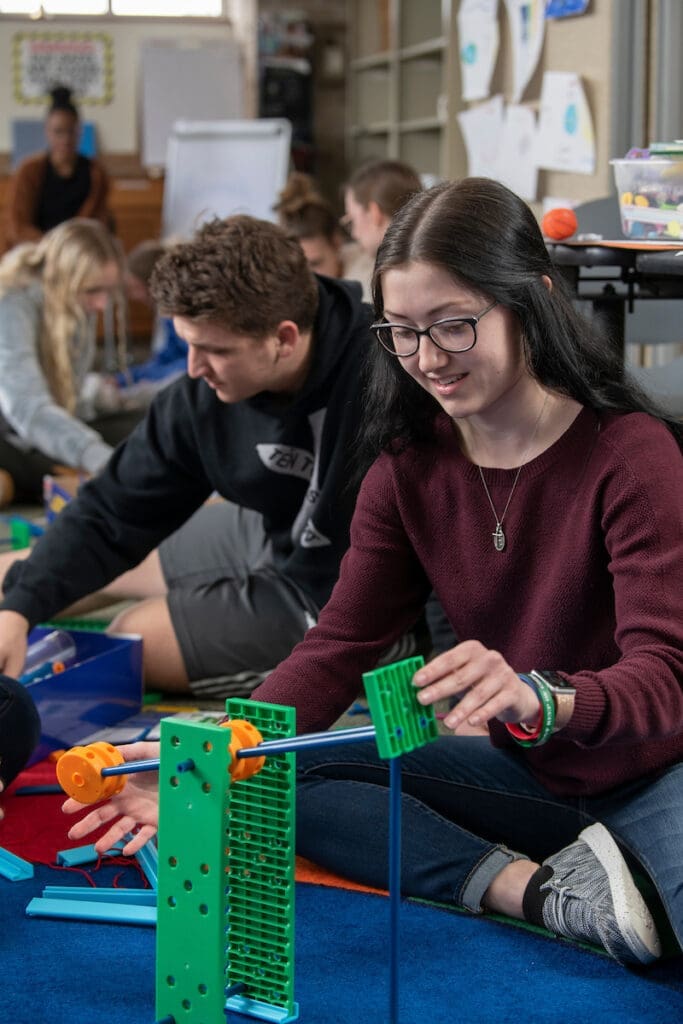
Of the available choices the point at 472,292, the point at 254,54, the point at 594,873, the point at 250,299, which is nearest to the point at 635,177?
the point at 250,299

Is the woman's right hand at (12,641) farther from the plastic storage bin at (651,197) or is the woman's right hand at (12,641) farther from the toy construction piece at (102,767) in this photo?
the plastic storage bin at (651,197)

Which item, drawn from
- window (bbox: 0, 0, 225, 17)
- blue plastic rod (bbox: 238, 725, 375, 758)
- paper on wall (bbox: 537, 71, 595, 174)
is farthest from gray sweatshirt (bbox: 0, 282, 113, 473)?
window (bbox: 0, 0, 225, 17)

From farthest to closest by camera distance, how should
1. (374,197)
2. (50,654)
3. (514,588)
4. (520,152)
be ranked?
(520,152), (374,197), (50,654), (514,588)

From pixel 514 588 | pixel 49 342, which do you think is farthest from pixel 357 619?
pixel 49 342

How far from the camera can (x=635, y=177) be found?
1.83m

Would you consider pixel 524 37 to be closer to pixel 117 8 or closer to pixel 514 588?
pixel 514 588

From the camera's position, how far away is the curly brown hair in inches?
64.1

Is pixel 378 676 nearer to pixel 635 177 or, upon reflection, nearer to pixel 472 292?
pixel 472 292

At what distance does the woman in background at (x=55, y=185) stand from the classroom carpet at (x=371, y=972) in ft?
16.3

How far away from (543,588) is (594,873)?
0.92 ft

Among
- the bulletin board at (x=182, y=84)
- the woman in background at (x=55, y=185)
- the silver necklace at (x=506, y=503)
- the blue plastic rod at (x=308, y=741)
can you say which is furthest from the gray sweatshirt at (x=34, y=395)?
the bulletin board at (x=182, y=84)

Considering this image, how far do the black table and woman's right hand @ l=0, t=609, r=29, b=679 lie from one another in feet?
2.73

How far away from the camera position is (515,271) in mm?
1210

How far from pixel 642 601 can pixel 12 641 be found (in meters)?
0.89
